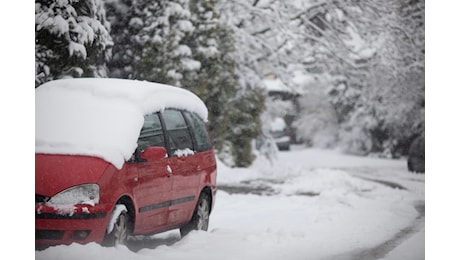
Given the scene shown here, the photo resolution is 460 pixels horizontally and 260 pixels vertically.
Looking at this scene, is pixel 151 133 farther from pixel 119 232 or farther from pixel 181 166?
pixel 119 232

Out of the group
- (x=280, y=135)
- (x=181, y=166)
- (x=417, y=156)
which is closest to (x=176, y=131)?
(x=181, y=166)

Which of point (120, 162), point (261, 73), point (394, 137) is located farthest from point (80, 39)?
point (394, 137)

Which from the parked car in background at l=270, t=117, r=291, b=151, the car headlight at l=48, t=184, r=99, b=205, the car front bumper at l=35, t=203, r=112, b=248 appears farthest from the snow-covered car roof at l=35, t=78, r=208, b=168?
the parked car in background at l=270, t=117, r=291, b=151

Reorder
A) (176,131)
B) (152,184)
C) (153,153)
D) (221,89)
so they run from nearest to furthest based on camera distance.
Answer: (153,153)
(152,184)
(176,131)
(221,89)

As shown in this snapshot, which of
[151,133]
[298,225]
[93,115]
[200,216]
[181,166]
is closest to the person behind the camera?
[93,115]

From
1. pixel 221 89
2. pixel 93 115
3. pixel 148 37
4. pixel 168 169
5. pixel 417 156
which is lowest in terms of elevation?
pixel 417 156

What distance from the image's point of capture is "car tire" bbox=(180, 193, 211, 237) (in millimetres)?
8398

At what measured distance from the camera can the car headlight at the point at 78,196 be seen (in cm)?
602

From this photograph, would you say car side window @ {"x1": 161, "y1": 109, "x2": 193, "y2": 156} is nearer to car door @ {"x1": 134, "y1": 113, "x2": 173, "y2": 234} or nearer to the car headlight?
car door @ {"x1": 134, "y1": 113, "x2": 173, "y2": 234}

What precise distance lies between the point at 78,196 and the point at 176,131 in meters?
A: 2.04

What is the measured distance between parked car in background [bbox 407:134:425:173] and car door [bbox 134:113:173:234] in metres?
14.6

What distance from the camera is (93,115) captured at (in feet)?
22.0

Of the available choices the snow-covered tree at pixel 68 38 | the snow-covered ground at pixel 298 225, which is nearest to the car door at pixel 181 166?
the snow-covered ground at pixel 298 225
